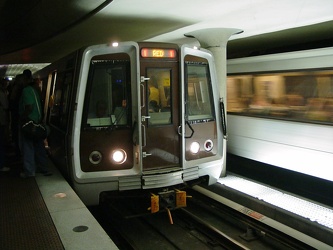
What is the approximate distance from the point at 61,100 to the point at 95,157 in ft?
4.98

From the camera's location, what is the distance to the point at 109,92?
4906 mm

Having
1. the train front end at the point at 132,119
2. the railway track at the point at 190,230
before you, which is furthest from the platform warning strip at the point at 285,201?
the train front end at the point at 132,119

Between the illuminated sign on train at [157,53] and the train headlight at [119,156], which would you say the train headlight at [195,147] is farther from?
the illuminated sign on train at [157,53]

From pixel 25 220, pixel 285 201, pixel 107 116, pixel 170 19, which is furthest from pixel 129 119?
pixel 285 201

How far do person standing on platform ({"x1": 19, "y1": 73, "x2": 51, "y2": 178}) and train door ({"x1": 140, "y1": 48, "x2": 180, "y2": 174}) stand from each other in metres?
1.88

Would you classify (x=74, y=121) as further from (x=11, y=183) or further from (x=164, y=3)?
(x=164, y=3)

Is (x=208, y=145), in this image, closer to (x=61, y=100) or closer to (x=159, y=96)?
(x=159, y=96)

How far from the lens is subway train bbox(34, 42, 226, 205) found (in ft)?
15.7

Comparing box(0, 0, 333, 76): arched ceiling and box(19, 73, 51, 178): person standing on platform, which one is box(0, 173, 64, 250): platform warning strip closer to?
box(19, 73, 51, 178): person standing on platform

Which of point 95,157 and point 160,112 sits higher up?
point 160,112

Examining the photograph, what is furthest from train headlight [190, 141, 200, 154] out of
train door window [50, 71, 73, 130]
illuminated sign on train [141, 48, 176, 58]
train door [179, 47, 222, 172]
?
train door window [50, 71, 73, 130]

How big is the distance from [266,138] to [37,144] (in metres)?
4.47

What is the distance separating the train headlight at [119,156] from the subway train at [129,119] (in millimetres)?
11

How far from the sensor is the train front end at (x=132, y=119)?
4.79 meters
